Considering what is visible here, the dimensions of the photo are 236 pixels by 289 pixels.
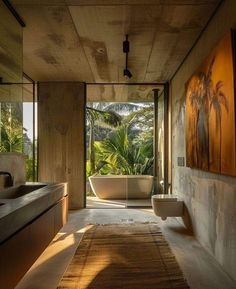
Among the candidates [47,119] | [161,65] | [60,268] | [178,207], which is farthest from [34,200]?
[47,119]

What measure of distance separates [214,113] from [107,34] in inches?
63.0

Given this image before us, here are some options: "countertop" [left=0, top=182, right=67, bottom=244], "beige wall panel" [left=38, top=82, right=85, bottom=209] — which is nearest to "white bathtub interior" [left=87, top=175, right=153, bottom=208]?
"beige wall panel" [left=38, top=82, right=85, bottom=209]

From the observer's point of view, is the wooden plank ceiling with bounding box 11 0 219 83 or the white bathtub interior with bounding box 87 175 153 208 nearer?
the wooden plank ceiling with bounding box 11 0 219 83

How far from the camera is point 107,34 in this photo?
141 inches

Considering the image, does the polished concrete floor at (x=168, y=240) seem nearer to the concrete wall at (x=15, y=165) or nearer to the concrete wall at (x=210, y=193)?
the concrete wall at (x=210, y=193)

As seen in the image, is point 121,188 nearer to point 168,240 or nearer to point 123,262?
point 168,240

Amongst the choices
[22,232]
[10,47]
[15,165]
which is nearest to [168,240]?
[15,165]

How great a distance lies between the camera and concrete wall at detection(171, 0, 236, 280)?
2580 millimetres

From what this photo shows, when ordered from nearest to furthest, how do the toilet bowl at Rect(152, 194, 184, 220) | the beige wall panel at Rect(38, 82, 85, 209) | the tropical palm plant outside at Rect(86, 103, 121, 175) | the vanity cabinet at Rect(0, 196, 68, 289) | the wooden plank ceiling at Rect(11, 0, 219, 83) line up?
the vanity cabinet at Rect(0, 196, 68, 289), the wooden plank ceiling at Rect(11, 0, 219, 83), the toilet bowl at Rect(152, 194, 184, 220), the beige wall panel at Rect(38, 82, 85, 209), the tropical palm plant outside at Rect(86, 103, 121, 175)

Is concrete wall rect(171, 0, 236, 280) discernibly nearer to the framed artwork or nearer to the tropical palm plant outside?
the framed artwork

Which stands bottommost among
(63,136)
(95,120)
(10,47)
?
(63,136)

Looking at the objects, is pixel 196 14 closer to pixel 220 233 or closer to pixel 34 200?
pixel 220 233

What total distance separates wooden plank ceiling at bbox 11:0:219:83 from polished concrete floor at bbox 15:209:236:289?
7.95 feet

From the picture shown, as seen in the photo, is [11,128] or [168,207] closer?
[11,128]
